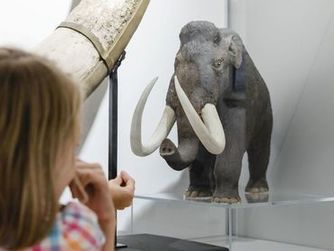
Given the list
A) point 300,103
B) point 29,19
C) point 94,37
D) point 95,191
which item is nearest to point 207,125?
point 94,37

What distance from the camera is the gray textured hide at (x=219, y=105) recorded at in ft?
4.51

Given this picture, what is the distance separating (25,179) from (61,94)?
9cm

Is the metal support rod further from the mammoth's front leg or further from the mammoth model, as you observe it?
the mammoth's front leg

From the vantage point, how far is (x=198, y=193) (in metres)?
1.44

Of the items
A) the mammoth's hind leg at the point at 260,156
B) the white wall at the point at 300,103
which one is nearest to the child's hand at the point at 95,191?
the mammoth's hind leg at the point at 260,156

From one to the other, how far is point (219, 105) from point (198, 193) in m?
0.22

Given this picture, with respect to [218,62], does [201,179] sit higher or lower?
lower

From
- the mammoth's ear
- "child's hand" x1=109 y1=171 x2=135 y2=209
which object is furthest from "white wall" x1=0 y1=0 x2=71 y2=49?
"child's hand" x1=109 y1=171 x2=135 y2=209

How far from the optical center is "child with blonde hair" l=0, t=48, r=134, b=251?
53 centimetres

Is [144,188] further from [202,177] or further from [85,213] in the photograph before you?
[85,213]

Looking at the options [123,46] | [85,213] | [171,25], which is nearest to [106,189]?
[85,213]

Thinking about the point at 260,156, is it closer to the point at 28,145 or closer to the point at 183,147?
the point at 183,147

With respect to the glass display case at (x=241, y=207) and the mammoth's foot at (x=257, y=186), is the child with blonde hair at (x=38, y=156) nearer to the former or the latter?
the glass display case at (x=241, y=207)

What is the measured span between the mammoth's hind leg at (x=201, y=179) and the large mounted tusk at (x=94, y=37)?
31cm
